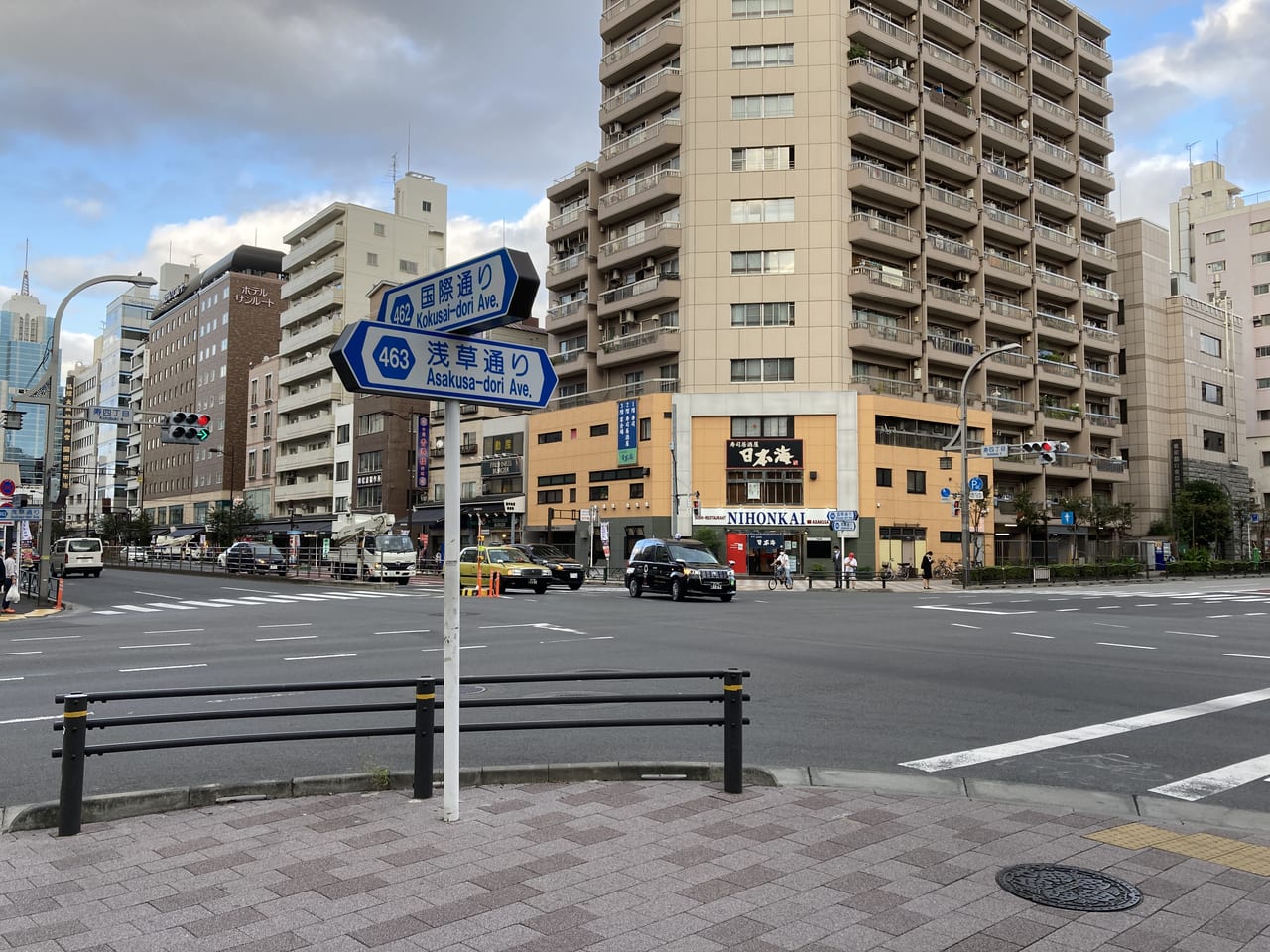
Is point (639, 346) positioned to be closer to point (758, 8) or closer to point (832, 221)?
point (832, 221)

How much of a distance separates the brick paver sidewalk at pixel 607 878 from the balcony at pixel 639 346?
46257 millimetres

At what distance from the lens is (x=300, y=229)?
82.9 meters

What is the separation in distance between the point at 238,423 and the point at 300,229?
2584 cm

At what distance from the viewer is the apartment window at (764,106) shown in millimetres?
50906

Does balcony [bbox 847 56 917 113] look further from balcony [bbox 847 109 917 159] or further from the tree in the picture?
the tree

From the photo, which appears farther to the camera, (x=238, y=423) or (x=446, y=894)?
(x=238, y=423)

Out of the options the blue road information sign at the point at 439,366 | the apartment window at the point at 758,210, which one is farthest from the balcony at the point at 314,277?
the blue road information sign at the point at 439,366

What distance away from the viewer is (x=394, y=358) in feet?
18.0

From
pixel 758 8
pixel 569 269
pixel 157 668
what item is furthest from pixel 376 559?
pixel 758 8

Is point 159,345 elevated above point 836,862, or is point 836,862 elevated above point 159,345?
point 159,345

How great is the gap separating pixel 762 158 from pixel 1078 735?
47.3 m

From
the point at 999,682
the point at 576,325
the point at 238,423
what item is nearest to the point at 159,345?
the point at 238,423

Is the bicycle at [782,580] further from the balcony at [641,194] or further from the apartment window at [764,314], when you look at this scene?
the balcony at [641,194]

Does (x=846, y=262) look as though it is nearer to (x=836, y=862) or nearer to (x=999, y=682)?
(x=999, y=682)
